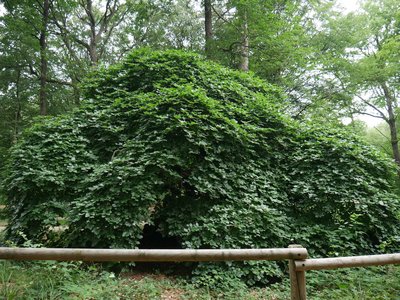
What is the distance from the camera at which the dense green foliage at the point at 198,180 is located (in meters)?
4.27

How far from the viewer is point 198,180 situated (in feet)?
15.4

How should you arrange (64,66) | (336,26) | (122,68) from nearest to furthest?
(122,68) → (336,26) → (64,66)

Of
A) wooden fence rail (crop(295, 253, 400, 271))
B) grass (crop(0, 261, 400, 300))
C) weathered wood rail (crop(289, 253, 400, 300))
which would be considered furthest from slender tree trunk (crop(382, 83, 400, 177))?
weathered wood rail (crop(289, 253, 400, 300))

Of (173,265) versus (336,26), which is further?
(336,26)

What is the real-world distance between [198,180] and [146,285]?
1.88m

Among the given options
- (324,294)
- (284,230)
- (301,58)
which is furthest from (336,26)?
(324,294)

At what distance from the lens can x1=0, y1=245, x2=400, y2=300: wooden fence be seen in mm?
2238

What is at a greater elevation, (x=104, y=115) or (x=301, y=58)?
(x=301, y=58)

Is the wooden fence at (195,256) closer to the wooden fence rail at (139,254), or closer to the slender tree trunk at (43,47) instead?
the wooden fence rail at (139,254)

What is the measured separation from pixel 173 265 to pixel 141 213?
1190 millimetres

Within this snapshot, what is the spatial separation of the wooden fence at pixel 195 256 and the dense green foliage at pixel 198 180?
5.72 ft

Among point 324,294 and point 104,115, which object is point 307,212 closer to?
point 324,294

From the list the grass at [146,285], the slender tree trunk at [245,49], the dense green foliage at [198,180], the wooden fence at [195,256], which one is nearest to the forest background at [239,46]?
the slender tree trunk at [245,49]

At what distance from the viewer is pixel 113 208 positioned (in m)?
4.20
